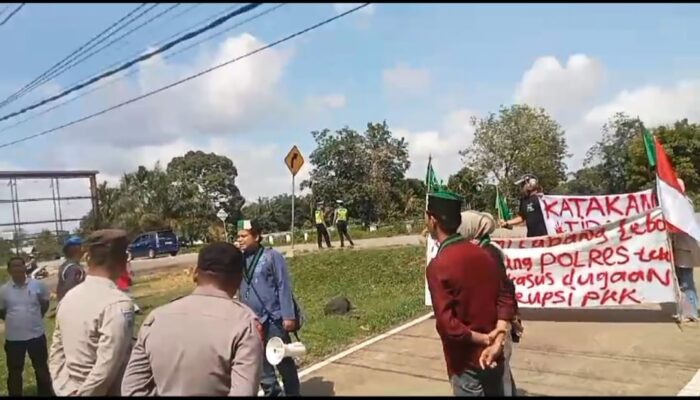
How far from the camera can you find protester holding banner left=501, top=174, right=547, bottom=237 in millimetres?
7617

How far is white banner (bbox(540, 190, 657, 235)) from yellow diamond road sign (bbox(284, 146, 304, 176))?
684cm

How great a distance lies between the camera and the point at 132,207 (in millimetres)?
43281

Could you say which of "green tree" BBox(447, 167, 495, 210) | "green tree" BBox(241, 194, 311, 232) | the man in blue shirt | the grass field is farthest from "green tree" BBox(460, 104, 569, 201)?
the man in blue shirt

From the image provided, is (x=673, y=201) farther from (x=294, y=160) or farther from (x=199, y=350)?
(x=294, y=160)

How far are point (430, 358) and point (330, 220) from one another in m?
32.0

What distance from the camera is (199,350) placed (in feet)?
7.45

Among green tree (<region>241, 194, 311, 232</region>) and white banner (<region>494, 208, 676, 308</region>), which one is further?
green tree (<region>241, 194, 311, 232</region>)

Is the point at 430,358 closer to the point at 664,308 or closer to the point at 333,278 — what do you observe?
the point at 664,308

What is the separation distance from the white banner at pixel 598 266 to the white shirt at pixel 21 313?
5138mm

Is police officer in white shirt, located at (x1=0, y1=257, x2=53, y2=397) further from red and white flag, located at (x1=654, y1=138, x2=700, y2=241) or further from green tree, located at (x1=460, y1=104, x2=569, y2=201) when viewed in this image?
green tree, located at (x1=460, y1=104, x2=569, y2=201)

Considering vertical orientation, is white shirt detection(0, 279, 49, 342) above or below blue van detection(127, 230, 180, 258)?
below

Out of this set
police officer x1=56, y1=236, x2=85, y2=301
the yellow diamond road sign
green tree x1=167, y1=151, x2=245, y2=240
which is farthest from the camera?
green tree x1=167, y1=151, x2=245, y2=240

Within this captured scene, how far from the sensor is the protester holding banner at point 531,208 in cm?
762

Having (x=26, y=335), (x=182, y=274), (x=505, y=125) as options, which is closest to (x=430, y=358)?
(x=26, y=335)
